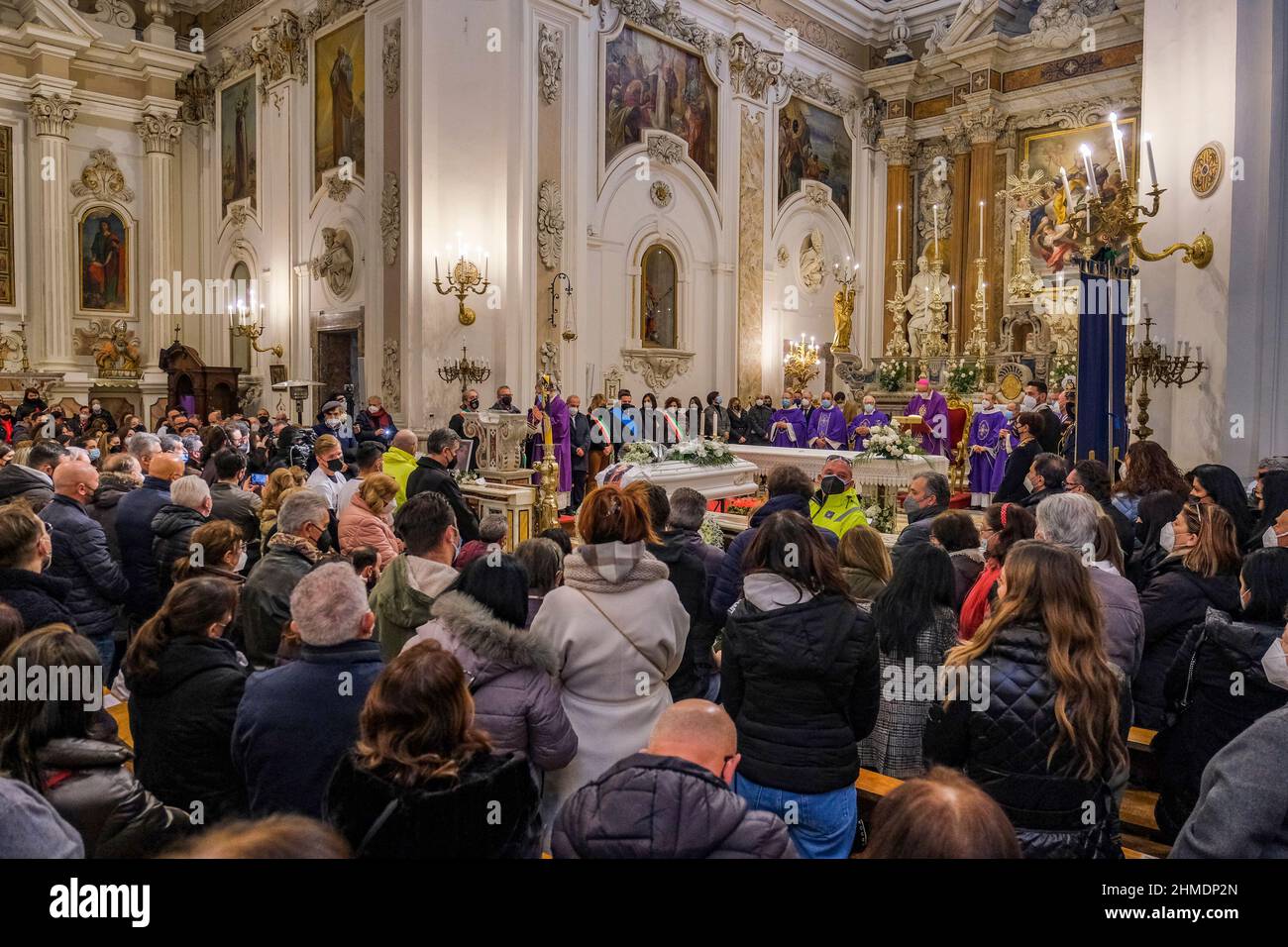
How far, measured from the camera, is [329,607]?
2.83m

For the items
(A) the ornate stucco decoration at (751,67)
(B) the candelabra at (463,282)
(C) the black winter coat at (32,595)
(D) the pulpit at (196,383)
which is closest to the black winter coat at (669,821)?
(C) the black winter coat at (32,595)

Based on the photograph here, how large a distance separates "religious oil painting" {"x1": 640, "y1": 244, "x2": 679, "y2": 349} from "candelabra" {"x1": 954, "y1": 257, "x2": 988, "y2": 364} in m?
6.45

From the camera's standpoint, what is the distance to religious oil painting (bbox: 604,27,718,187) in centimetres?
1684

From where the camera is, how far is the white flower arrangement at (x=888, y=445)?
10930 mm

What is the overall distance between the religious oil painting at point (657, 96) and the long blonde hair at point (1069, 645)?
15319 mm

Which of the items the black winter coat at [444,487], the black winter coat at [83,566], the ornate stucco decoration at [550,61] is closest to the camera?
the black winter coat at [83,566]

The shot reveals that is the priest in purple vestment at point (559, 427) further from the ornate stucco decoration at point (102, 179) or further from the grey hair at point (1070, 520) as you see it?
the ornate stucco decoration at point (102, 179)

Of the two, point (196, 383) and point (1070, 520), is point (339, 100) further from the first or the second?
point (1070, 520)

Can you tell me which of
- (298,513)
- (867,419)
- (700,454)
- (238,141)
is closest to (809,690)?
(298,513)

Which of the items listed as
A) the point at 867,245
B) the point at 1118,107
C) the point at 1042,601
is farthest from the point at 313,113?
the point at 1042,601

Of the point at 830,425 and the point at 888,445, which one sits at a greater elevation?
the point at 830,425

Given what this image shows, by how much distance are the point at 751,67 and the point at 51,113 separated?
13.6 meters

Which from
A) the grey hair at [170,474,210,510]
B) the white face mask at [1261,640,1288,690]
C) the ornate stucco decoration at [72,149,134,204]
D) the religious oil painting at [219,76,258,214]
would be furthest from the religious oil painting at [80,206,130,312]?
the white face mask at [1261,640,1288,690]

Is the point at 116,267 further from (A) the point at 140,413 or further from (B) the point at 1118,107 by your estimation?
(B) the point at 1118,107
